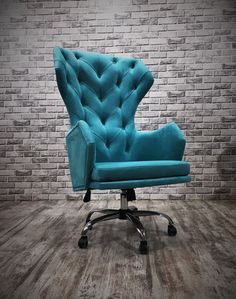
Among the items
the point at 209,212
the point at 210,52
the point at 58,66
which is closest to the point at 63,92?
the point at 58,66

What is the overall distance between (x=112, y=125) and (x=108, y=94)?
0.23m


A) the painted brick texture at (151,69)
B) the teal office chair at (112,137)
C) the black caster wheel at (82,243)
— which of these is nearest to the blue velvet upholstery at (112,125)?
the teal office chair at (112,137)

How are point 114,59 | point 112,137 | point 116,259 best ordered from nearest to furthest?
point 116,259 < point 112,137 < point 114,59

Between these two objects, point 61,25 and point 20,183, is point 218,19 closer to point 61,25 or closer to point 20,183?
point 61,25

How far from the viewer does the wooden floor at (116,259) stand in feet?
4.09

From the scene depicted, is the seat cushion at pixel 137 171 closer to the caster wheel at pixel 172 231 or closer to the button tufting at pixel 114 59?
the caster wheel at pixel 172 231

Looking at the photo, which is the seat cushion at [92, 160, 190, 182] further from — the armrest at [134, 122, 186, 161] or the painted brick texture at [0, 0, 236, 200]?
the painted brick texture at [0, 0, 236, 200]

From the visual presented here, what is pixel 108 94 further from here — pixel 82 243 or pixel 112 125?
pixel 82 243

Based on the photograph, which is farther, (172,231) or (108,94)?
(108,94)

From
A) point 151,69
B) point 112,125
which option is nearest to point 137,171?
point 112,125

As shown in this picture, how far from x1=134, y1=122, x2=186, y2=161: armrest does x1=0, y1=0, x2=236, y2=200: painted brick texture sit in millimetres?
1165

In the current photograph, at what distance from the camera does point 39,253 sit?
1.69m

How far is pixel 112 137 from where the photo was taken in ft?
7.48

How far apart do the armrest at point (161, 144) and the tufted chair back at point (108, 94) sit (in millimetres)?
93
